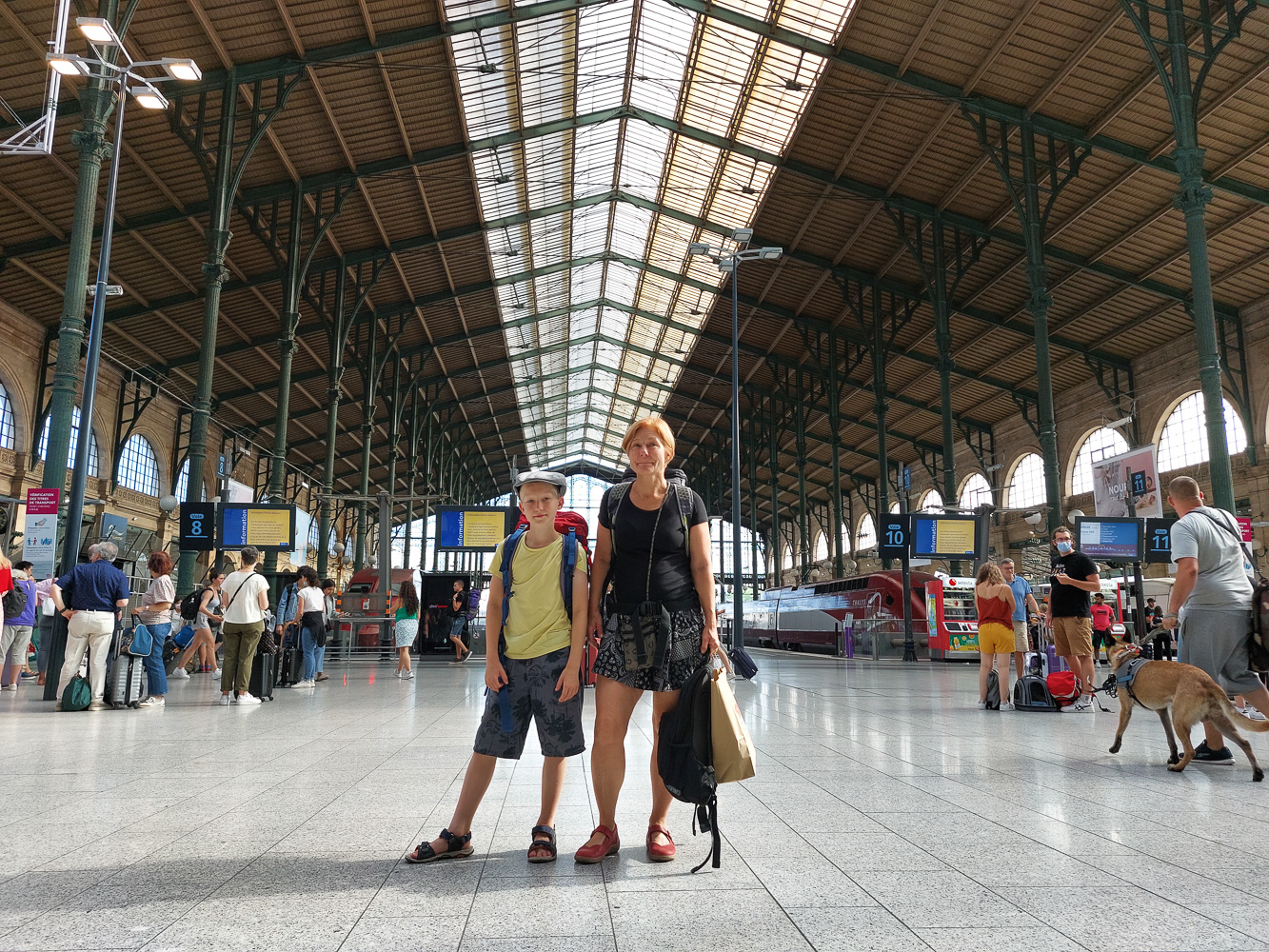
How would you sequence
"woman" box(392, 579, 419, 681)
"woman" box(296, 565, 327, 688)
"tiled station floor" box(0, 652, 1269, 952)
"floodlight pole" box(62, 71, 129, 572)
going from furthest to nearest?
1. "woman" box(392, 579, 419, 681)
2. "woman" box(296, 565, 327, 688)
3. "floodlight pole" box(62, 71, 129, 572)
4. "tiled station floor" box(0, 652, 1269, 952)

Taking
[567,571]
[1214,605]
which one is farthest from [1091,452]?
[567,571]

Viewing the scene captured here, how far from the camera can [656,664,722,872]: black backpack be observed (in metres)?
3.32

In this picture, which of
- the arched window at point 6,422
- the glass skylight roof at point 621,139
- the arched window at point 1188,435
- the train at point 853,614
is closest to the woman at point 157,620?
the glass skylight roof at point 621,139

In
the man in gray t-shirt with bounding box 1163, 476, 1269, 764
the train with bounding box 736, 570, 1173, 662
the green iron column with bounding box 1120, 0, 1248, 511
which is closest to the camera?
the man in gray t-shirt with bounding box 1163, 476, 1269, 764

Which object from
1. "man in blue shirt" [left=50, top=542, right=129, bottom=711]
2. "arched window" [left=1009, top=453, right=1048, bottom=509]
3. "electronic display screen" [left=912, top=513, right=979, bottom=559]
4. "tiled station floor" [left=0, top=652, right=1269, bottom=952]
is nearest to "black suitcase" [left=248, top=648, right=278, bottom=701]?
"man in blue shirt" [left=50, top=542, right=129, bottom=711]

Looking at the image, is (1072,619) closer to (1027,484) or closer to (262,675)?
(262,675)

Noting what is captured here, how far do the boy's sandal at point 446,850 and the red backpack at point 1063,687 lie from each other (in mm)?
7702

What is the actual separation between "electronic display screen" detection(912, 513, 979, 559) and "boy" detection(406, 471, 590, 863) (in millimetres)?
20412

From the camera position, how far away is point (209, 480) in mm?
38281

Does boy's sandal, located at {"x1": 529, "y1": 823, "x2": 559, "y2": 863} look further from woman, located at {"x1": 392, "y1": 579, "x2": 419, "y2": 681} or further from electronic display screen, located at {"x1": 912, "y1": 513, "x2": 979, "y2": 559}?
electronic display screen, located at {"x1": 912, "y1": 513, "x2": 979, "y2": 559}

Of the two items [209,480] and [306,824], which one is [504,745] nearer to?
[306,824]

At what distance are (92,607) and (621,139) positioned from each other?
21299mm

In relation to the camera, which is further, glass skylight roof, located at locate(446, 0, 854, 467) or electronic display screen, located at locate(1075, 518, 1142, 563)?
glass skylight roof, located at locate(446, 0, 854, 467)

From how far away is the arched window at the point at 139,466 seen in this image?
106 feet
